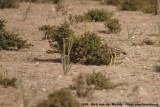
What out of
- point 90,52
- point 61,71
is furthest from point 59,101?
point 90,52

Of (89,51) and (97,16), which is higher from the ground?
(89,51)

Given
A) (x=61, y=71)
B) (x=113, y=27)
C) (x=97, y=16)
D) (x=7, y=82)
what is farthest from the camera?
(x=97, y=16)

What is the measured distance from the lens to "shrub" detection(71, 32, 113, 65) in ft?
18.4

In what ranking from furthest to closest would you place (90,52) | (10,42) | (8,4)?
(8,4)
(10,42)
(90,52)

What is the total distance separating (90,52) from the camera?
224 inches

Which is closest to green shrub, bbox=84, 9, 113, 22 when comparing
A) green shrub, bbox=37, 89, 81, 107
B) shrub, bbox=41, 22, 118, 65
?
shrub, bbox=41, 22, 118, 65

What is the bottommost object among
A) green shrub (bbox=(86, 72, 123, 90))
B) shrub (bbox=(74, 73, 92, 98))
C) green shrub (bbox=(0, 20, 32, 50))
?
green shrub (bbox=(0, 20, 32, 50))

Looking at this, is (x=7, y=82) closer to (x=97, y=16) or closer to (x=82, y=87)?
(x=82, y=87)

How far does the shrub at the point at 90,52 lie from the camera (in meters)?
5.60

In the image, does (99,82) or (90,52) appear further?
(90,52)

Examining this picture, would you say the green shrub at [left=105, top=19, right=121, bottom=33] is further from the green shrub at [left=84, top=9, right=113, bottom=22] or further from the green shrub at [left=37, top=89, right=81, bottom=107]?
the green shrub at [left=37, top=89, right=81, bottom=107]

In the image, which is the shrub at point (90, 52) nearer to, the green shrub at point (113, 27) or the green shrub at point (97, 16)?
the green shrub at point (113, 27)

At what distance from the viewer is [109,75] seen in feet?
16.1

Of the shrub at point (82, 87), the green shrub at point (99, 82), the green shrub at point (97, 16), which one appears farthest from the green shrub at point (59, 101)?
the green shrub at point (97, 16)
